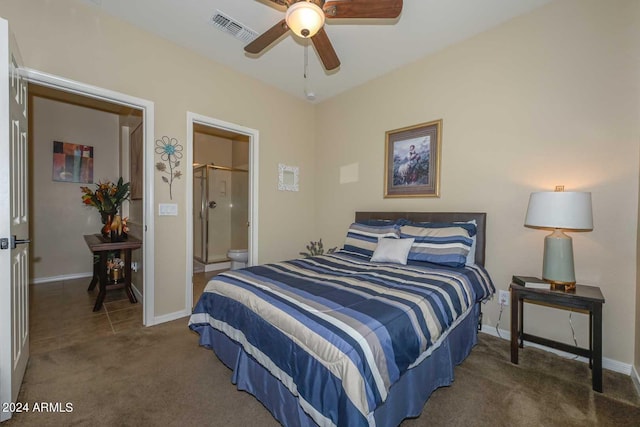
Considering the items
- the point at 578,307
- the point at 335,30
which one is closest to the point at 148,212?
the point at 335,30

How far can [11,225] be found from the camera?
58.7 inches

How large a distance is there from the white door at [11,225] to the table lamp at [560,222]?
127 inches

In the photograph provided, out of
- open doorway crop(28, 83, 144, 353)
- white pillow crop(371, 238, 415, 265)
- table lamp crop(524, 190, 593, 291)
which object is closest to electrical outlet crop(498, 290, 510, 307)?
table lamp crop(524, 190, 593, 291)

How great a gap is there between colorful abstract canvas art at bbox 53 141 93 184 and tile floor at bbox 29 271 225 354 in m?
1.63

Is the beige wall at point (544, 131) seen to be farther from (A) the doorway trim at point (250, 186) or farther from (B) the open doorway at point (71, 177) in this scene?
(B) the open doorway at point (71, 177)

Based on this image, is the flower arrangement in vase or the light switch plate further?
the flower arrangement in vase

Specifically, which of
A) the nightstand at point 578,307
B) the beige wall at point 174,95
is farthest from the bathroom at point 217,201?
the nightstand at point 578,307

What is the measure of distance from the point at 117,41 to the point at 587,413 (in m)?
4.39

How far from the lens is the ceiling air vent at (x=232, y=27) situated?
242 cm

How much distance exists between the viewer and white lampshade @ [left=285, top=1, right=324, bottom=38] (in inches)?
62.9

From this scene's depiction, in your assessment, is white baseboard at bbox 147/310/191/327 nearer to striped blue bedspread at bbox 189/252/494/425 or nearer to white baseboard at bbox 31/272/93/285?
striped blue bedspread at bbox 189/252/494/425

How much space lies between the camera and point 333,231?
3973mm

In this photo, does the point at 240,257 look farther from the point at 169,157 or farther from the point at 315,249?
the point at 169,157

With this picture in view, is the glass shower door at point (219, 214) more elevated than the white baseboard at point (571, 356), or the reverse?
the glass shower door at point (219, 214)
